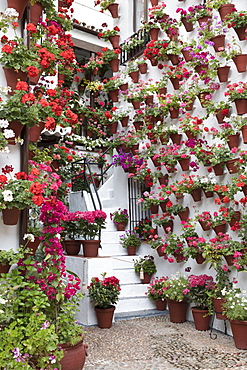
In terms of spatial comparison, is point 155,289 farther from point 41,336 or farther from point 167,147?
point 41,336

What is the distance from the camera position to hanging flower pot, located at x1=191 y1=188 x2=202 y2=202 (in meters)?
6.98

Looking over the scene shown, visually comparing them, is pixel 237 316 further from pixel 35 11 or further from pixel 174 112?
pixel 35 11

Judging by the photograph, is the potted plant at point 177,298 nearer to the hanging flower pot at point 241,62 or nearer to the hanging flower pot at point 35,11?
the hanging flower pot at point 241,62

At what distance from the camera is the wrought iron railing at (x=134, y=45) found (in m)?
9.09

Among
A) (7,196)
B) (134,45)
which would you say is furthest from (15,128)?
(134,45)

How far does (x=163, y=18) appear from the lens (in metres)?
8.16

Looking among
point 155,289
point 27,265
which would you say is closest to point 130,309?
point 155,289

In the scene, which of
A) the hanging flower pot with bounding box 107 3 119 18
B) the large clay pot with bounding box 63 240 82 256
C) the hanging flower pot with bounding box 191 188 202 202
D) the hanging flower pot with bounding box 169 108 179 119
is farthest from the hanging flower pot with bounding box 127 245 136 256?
the hanging flower pot with bounding box 107 3 119 18

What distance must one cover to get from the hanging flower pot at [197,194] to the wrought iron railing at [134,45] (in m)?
3.81

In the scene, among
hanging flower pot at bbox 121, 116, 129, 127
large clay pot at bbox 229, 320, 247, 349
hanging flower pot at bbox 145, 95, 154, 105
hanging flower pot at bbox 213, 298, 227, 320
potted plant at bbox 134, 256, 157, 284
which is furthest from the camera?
hanging flower pot at bbox 121, 116, 129, 127

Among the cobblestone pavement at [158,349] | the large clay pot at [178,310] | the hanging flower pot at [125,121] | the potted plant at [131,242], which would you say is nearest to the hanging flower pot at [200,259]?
the large clay pot at [178,310]

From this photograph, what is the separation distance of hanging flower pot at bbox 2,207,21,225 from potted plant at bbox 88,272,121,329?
2884 millimetres

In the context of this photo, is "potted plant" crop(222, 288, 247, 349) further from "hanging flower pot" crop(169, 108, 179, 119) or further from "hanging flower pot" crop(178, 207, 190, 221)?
"hanging flower pot" crop(169, 108, 179, 119)

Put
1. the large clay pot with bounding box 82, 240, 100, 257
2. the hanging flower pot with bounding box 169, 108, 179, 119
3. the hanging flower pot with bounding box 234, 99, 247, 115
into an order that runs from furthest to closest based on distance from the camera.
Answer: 1. the hanging flower pot with bounding box 169, 108, 179, 119
2. the large clay pot with bounding box 82, 240, 100, 257
3. the hanging flower pot with bounding box 234, 99, 247, 115
